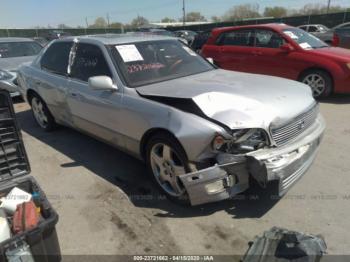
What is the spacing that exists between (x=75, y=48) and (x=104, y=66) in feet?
3.17

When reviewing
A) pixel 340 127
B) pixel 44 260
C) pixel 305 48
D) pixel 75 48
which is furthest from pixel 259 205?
pixel 305 48

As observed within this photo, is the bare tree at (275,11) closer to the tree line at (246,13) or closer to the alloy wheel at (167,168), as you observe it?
Answer: the tree line at (246,13)

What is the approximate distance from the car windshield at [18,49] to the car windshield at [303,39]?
7.09 m

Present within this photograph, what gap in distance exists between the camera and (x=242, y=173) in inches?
106

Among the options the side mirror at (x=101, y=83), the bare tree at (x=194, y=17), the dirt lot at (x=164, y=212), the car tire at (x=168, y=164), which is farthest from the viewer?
the bare tree at (x=194, y=17)

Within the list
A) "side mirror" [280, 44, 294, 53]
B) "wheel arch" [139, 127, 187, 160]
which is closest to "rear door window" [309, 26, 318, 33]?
"side mirror" [280, 44, 294, 53]

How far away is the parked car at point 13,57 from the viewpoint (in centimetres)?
767

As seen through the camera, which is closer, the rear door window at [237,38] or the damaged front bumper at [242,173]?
the damaged front bumper at [242,173]

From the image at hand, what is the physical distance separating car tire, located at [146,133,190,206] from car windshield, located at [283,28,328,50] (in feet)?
17.0

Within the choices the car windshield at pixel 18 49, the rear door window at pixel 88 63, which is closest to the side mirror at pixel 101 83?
the rear door window at pixel 88 63

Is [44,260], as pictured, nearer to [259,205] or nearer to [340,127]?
[259,205]

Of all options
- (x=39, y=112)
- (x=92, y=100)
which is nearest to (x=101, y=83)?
(x=92, y=100)

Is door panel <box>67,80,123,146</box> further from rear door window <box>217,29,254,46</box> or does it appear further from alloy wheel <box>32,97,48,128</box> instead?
rear door window <box>217,29,254,46</box>

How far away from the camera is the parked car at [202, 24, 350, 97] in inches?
256
